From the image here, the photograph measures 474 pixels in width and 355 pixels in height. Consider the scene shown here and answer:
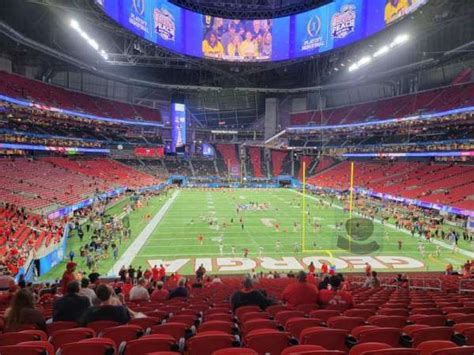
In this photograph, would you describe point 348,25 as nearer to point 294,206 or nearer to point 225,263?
point 294,206

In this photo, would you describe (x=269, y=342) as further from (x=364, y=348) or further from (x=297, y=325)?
(x=297, y=325)

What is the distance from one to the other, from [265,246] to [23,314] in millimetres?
21793

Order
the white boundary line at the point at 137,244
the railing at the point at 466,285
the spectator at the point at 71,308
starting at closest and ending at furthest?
the spectator at the point at 71,308
the railing at the point at 466,285
the white boundary line at the point at 137,244

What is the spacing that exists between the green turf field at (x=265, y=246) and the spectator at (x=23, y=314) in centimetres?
1518

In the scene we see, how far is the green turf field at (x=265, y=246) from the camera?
69.4ft

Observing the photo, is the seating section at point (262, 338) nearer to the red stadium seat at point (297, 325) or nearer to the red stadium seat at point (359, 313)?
the red stadium seat at point (297, 325)

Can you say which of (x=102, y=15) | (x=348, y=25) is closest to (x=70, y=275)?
(x=102, y=15)

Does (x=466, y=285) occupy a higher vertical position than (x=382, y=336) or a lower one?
lower

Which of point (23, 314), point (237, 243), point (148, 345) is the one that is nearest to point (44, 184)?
point (237, 243)

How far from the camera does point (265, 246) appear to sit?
2572cm

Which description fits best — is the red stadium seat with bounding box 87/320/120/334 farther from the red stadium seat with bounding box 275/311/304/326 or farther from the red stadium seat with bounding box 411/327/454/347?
the red stadium seat with bounding box 411/327/454/347

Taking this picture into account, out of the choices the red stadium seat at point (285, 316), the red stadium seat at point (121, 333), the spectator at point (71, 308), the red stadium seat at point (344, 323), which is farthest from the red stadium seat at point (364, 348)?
the spectator at point (71, 308)

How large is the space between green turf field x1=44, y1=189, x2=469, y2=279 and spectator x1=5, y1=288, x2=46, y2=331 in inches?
597

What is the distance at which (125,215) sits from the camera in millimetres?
35438
